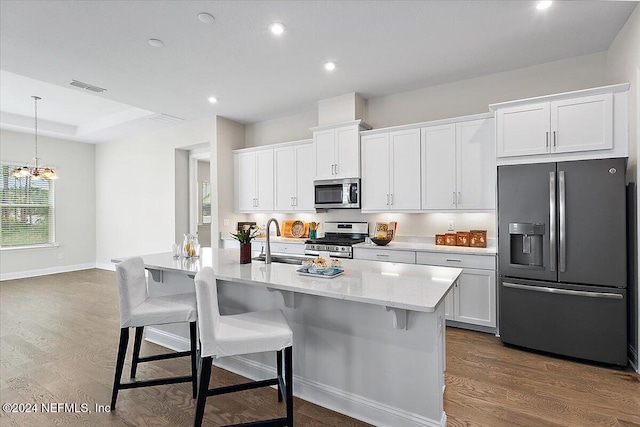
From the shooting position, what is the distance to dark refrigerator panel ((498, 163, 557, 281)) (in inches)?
117

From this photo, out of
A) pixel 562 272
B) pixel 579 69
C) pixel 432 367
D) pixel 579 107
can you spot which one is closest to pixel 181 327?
pixel 432 367

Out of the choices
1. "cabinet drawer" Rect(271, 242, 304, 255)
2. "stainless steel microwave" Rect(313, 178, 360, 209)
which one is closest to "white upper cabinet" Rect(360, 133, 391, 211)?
"stainless steel microwave" Rect(313, 178, 360, 209)

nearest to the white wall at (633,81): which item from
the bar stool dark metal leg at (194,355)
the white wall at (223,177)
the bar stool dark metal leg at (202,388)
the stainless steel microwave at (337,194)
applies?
the stainless steel microwave at (337,194)

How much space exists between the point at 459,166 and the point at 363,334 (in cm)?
255

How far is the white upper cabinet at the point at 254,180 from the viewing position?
5.40m

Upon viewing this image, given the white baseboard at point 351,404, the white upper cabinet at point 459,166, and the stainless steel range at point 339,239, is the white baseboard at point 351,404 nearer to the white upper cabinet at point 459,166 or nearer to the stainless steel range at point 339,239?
the stainless steel range at point 339,239

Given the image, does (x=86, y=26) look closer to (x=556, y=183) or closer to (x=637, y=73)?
(x=556, y=183)

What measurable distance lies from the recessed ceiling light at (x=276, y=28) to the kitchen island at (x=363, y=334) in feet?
6.71

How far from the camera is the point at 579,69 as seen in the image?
3486 millimetres

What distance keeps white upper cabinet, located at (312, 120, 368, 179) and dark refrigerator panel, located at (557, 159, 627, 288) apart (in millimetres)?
2303

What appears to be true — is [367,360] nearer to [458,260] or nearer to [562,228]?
[458,260]

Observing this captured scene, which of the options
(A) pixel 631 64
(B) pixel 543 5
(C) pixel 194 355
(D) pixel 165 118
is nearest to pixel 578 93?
(A) pixel 631 64

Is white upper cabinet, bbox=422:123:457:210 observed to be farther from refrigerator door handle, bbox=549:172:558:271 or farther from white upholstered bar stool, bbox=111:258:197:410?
white upholstered bar stool, bbox=111:258:197:410

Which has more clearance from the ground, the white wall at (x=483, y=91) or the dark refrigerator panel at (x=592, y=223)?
the white wall at (x=483, y=91)
